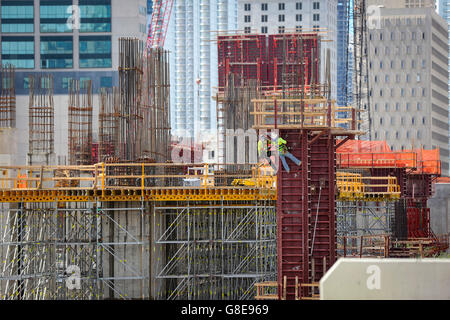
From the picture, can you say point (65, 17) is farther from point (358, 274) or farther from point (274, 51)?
point (358, 274)

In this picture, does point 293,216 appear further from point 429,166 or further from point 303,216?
point 429,166

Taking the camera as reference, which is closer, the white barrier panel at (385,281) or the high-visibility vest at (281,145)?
the white barrier panel at (385,281)

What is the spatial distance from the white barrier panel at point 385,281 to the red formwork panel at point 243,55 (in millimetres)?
65782

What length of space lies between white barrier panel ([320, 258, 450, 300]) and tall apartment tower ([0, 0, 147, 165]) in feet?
308

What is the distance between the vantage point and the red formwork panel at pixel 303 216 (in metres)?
30.8

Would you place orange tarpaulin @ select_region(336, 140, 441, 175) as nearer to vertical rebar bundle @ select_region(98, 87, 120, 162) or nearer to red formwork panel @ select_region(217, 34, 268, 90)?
vertical rebar bundle @ select_region(98, 87, 120, 162)

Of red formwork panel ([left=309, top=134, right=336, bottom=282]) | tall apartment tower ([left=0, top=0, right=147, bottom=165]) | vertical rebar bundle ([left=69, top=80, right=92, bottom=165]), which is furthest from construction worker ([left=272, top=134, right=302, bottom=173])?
tall apartment tower ([left=0, top=0, right=147, bottom=165])

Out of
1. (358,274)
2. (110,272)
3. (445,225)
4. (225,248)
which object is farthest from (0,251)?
(445,225)

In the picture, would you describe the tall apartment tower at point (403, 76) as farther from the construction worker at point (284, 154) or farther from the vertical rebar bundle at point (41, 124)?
the construction worker at point (284, 154)

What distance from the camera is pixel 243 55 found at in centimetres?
9012

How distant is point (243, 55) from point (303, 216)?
199 feet

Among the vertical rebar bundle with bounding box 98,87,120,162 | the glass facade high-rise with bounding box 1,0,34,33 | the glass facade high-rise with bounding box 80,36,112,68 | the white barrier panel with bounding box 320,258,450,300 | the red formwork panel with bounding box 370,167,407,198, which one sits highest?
the glass facade high-rise with bounding box 1,0,34,33

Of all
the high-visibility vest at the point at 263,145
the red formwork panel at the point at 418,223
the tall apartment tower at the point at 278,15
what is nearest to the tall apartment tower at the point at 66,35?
the red formwork panel at the point at 418,223

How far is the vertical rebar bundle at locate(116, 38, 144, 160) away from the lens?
40.0 meters
